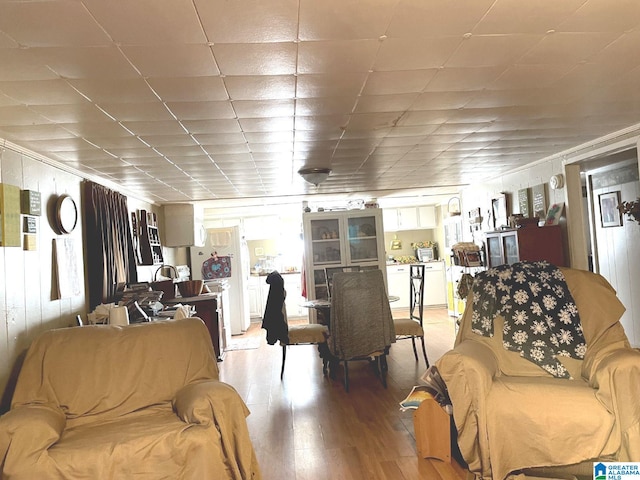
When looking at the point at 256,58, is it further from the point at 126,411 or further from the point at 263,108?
the point at 126,411

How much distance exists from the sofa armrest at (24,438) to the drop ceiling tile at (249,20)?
1864mm

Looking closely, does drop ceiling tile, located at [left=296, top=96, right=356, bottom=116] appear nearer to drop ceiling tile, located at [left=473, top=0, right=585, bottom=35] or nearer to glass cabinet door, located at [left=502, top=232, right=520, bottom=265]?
drop ceiling tile, located at [left=473, top=0, right=585, bottom=35]

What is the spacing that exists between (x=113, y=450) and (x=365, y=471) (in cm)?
130

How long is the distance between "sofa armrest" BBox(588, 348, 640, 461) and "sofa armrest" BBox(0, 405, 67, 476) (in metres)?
2.60

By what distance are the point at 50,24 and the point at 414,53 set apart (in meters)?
1.51

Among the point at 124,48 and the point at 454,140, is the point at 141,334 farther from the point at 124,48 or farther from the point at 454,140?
the point at 454,140

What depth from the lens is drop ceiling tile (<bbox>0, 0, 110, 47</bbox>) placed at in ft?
5.36

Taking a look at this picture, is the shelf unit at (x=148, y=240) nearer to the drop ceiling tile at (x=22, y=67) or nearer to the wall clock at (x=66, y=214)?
the wall clock at (x=66, y=214)

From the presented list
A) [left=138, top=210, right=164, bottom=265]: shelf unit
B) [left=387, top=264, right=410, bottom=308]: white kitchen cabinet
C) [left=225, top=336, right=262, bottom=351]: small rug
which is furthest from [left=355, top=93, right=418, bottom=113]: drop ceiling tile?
[left=387, top=264, right=410, bottom=308]: white kitchen cabinet

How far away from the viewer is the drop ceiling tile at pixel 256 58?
6.74 feet

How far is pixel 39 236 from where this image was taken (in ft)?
11.5

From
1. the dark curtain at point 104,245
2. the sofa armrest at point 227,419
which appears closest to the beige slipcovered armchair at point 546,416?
the sofa armrest at point 227,419

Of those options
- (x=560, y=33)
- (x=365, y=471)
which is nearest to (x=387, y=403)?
(x=365, y=471)

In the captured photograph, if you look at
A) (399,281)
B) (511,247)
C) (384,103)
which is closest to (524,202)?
(511,247)
